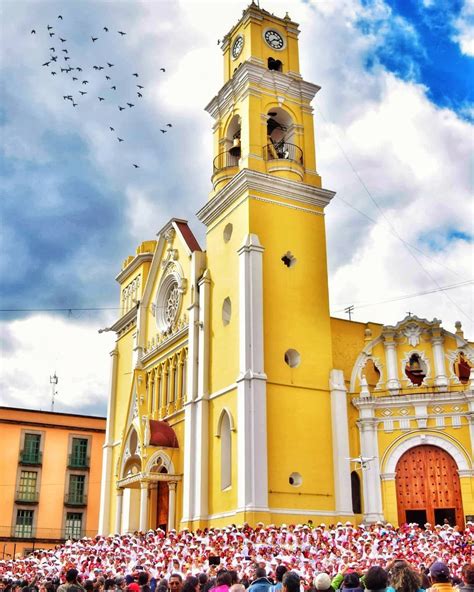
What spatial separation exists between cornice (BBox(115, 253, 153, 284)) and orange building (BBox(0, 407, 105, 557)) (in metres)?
10.8

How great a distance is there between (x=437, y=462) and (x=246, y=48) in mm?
19705

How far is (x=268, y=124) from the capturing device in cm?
3597

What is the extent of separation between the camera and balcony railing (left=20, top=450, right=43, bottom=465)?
159 ft

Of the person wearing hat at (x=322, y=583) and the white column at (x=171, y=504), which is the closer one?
the person wearing hat at (x=322, y=583)

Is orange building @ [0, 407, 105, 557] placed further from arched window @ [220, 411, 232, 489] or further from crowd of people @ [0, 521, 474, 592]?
arched window @ [220, 411, 232, 489]

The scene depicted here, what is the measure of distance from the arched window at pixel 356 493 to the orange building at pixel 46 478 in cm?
2399

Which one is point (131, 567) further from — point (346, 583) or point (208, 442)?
point (346, 583)

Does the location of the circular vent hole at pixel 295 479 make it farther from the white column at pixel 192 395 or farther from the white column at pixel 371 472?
the white column at pixel 192 395

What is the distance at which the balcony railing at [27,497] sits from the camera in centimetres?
4769

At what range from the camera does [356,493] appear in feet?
99.2

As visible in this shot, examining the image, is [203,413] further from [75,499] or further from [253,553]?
[75,499]

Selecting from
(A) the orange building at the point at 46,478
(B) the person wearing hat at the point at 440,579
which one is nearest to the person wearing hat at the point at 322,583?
(B) the person wearing hat at the point at 440,579

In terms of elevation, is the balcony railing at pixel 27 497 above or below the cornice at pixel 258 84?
below

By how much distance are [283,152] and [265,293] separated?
7.68m
